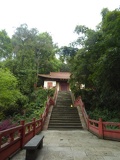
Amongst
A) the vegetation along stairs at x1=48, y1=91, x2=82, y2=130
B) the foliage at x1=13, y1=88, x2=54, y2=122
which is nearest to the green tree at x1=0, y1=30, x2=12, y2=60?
the foliage at x1=13, y1=88, x2=54, y2=122

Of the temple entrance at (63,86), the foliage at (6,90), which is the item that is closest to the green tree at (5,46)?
the temple entrance at (63,86)

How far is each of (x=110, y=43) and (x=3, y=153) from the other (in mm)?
6634

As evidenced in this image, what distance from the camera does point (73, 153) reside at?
492cm

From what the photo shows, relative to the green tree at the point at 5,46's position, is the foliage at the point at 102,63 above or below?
below

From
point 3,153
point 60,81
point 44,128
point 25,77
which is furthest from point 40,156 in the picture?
point 60,81

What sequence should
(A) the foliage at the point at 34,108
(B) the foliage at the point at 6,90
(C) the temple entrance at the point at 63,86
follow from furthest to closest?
(C) the temple entrance at the point at 63,86, (A) the foliage at the point at 34,108, (B) the foliage at the point at 6,90

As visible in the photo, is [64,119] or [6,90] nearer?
[64,119]

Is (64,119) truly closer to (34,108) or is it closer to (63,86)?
(34,108)

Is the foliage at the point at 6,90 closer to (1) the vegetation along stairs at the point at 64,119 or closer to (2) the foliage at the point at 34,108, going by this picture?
(2) the foliage at the point at 34,108

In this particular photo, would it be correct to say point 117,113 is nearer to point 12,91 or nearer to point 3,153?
point 12,91

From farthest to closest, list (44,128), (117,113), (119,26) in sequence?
(117,113) → (44,128) → (119,26)

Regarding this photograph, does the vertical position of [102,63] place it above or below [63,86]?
below

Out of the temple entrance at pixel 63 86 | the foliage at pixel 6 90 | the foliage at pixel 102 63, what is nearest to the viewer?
the foliage at pixel 102 63

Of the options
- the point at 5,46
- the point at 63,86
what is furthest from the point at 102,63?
the point at 5,46
